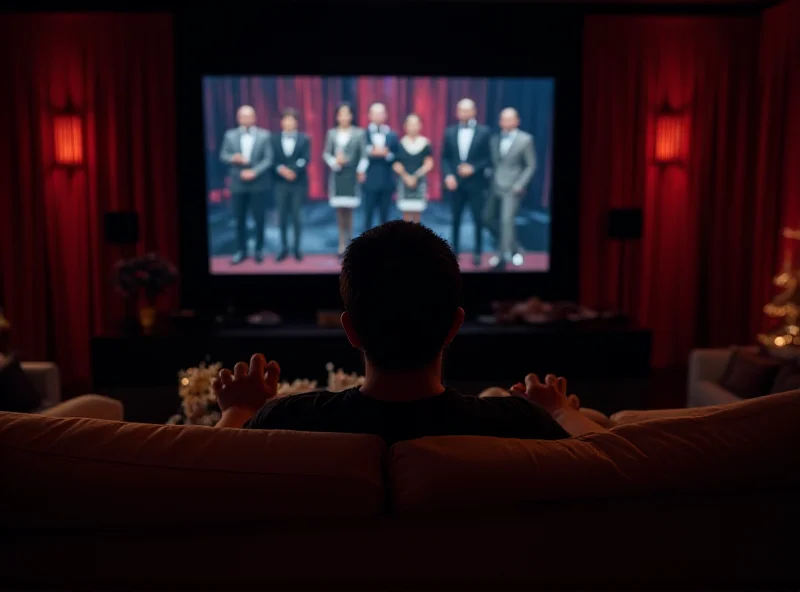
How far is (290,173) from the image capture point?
588 centimetres

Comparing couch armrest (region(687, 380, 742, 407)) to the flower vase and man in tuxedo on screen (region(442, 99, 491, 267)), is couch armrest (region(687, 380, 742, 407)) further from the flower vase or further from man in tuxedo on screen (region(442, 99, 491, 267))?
the flower vase

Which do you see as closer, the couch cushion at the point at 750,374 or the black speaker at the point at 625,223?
the couch cushion at the point at 750,374

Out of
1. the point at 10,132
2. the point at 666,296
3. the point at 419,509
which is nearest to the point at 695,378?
the point at 666,296

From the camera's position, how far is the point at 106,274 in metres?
5.81

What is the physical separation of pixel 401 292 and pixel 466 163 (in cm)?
476

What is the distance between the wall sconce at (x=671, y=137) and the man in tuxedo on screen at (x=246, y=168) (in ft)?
9.98

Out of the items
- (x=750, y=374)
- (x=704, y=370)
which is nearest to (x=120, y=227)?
(x=704, y=370)

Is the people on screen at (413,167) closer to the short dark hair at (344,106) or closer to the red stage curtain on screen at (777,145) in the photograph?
the short dark hair at (344,106)

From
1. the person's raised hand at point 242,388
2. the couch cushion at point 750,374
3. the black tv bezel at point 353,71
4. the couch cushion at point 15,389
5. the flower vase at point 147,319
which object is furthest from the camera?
the black tv bezel at point 353,71

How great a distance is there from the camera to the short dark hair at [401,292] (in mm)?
1318

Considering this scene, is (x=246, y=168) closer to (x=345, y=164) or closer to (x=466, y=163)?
(x=345, y=164)

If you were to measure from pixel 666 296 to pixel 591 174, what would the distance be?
1184 mm

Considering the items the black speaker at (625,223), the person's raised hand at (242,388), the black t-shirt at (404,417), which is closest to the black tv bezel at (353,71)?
the black speaker at (625,223)

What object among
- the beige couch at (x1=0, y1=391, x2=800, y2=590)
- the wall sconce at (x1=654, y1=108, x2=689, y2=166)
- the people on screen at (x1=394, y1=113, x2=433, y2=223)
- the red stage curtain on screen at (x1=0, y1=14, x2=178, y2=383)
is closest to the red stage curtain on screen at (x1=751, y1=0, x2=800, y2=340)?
the wall sconce at (x1=654, y1=108, x2=689, y2=166)
